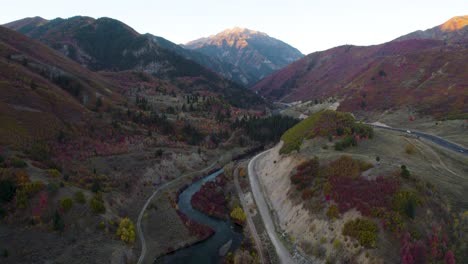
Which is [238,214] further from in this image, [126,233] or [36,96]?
[36,96]

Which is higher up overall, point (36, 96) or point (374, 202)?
point (36, 96)

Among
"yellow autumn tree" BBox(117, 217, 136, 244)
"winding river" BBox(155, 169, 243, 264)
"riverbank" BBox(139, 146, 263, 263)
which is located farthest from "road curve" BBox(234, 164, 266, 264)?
"yellow autumn tree" BBox(117, 217, 136, 244)

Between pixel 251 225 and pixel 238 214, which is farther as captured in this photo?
pixel 238 214

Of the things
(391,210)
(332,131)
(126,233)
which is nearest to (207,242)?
(126,233)

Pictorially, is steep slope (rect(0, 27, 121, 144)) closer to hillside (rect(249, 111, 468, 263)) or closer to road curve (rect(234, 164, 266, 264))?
road curve (rect(234, 164, 266, 264))

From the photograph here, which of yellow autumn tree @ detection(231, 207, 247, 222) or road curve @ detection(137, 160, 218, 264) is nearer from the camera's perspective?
road curve @ detection(137, 160, 218, 264)

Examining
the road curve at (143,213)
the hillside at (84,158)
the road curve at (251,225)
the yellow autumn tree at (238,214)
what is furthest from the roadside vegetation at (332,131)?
the hillside at (84,158)
